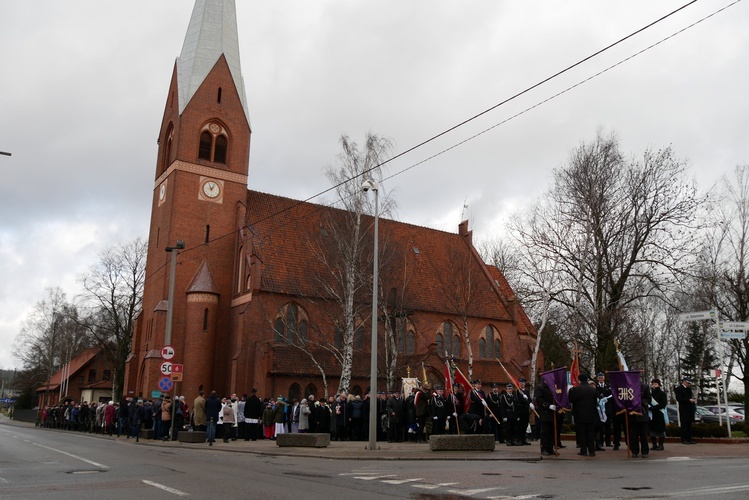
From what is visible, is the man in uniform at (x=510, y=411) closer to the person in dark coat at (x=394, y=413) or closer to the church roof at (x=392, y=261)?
the person in dark coat at (x=394, y=413)

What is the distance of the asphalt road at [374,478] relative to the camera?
838 centimetres

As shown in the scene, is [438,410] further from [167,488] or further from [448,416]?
[167,488]

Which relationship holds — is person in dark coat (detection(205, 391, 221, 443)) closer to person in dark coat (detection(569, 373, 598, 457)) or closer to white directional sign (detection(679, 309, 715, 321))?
person in dark coat (detection(569, 373, 598, 457))

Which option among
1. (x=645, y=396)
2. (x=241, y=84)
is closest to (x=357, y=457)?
(x=645, y=396)

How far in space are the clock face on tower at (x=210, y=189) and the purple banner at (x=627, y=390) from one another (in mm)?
28753

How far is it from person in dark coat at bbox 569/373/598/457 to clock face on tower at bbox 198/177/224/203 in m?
28.4

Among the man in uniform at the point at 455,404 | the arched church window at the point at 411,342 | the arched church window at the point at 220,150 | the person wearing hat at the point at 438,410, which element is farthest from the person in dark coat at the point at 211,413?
the arched church window at the point at 220,150

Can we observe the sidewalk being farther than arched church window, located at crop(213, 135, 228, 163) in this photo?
No

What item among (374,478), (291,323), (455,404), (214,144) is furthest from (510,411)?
(214,144)

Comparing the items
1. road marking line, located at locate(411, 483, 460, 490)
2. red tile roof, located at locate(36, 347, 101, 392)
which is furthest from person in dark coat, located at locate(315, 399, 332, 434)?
red tile roof, located at locate(36, 347, 101, 392)

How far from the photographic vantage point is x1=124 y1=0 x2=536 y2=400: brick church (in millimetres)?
34500

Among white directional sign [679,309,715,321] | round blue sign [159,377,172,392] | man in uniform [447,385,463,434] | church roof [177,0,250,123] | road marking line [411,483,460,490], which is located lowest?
road marking line [411,483,460,490]

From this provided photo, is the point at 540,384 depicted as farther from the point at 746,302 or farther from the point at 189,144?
the point at 189,144

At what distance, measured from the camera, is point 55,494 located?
27.7 ft
